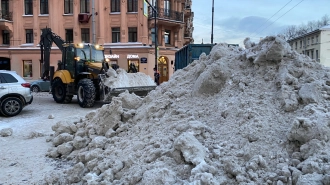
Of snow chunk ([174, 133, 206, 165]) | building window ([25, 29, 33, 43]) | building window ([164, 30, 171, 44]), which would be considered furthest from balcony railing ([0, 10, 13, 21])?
snow chunk ([174, 133, 206, 165])

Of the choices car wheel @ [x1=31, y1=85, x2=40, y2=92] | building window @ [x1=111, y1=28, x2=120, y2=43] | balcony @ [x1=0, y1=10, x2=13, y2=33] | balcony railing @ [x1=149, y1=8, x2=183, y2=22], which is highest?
balcony railing @ [x1=149, y1=8, x2=183, y2=22]

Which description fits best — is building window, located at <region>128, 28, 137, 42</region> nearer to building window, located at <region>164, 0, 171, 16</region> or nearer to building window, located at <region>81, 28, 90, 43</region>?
building window, located at <region>164, 0, 171, 16</region>

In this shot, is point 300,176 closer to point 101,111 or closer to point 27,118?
point 101,111

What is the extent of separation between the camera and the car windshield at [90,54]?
12797 mm

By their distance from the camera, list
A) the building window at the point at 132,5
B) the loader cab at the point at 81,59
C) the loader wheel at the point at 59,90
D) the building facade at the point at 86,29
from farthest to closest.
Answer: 1. the building window at the point at 132,5
2. the building facade at the point at 86,29
3. the loader wheel at the point at 59,90
4. the loader cab at the point at 81,59

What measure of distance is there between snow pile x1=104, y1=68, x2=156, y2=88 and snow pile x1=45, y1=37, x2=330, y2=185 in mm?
Answer: 5078

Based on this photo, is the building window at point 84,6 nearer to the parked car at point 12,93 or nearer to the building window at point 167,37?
the building window at point 167,37

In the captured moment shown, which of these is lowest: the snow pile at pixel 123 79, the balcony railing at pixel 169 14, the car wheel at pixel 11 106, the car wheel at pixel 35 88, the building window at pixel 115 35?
the car wheel at pixel 11 106

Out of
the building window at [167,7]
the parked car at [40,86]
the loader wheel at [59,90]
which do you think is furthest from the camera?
the building window at [167,7]

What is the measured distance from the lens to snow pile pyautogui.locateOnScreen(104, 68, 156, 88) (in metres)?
11.6

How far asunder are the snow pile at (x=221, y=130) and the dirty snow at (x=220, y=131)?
13 mm

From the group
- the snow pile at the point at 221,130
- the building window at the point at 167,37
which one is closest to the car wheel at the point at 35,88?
the building window at the point at 167,37

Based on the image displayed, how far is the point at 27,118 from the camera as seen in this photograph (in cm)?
988

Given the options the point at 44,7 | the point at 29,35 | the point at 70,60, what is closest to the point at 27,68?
the point at 29,35
